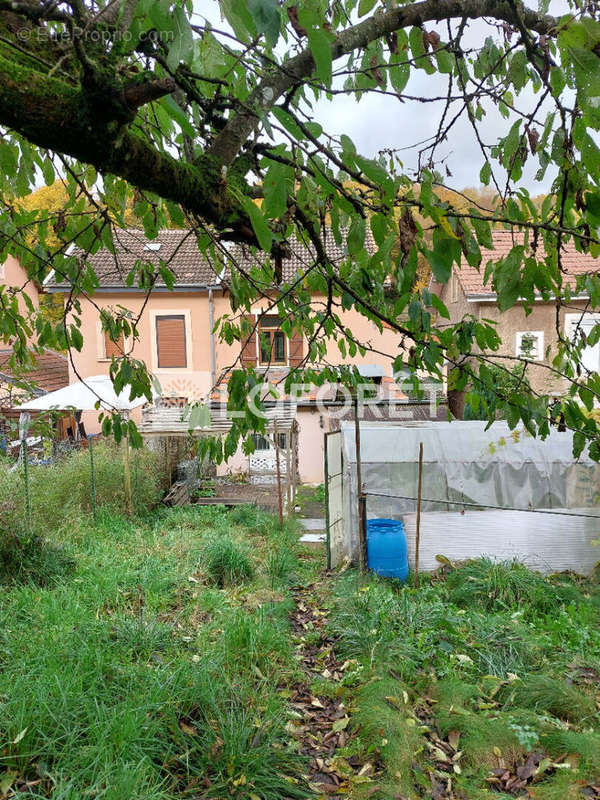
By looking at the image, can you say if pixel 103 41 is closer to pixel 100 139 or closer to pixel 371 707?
pixel 100 139

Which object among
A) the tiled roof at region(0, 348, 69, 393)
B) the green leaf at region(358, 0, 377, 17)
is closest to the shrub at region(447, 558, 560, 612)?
the green leaf at region(358, 0, 377, 17)

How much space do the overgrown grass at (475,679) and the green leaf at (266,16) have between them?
128 inches

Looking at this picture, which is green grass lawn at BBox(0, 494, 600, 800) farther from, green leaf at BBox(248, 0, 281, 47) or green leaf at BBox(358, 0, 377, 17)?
green leaf at BBox(358, 0, 377, 17)

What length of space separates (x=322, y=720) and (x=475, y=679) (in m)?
1.26

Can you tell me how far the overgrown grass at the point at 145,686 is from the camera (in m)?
2.59

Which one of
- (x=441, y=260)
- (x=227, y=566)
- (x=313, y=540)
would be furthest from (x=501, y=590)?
(x=441, y=260)

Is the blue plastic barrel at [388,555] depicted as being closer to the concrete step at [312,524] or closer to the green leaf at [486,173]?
the concrete step at [312,524]

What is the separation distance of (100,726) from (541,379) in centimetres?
1214

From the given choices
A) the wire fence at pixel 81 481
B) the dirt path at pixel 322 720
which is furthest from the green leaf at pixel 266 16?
the wire fence at pixel 81 481

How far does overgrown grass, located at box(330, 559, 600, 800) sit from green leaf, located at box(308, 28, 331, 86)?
318 cm

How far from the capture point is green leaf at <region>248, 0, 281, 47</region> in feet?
2.80

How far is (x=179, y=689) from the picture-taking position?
126 inches

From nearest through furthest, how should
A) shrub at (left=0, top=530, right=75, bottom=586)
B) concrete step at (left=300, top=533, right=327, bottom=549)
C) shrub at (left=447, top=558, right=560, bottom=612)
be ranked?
shrub at (left=0, top=530, right=75, bottom=586), shrub at (left=447, top=558, right=560, bottom=612), concrete step at (left=300, top=533, right=327, bottom=549)

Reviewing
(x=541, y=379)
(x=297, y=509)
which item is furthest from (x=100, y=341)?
(x=541, y=379)
